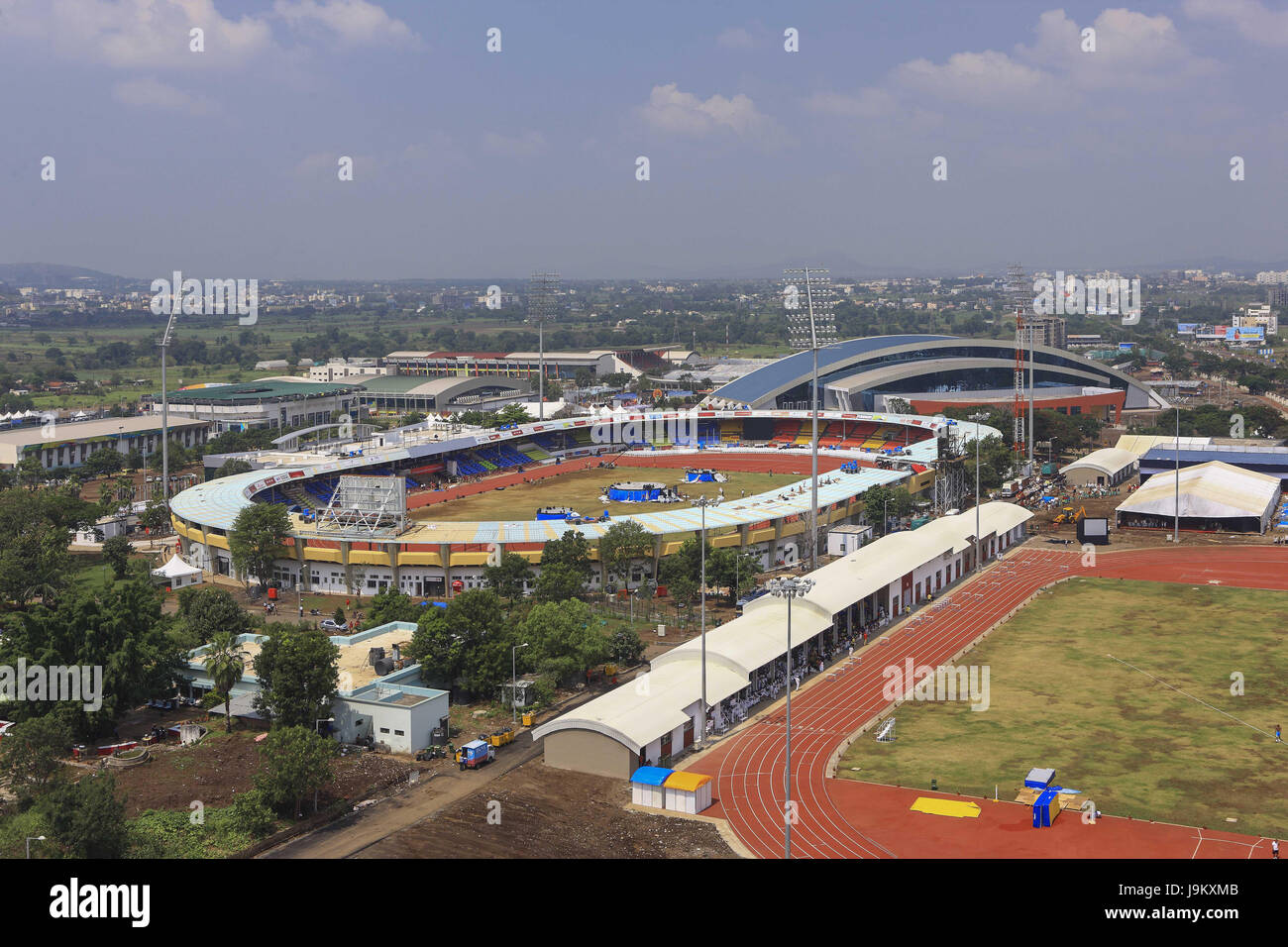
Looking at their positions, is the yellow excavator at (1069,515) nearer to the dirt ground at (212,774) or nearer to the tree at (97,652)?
the dirt ground at (212,774)

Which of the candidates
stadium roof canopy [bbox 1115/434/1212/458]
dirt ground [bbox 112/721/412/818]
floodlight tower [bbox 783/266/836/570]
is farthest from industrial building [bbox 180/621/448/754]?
stadium roof canopy [bbox 1115/434/1212/458]

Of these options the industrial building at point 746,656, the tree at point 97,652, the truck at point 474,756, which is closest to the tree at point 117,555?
the tree at point 97,652

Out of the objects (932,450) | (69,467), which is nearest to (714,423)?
(932,450)

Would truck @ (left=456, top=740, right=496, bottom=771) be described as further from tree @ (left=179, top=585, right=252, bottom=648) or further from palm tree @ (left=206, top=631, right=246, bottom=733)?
tree @ (left=179, top=585, right=252, bottom=648)

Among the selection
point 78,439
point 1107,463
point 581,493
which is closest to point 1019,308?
point 1107,463

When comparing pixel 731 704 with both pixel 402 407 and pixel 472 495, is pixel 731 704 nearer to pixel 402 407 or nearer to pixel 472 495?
pixel 472 495
